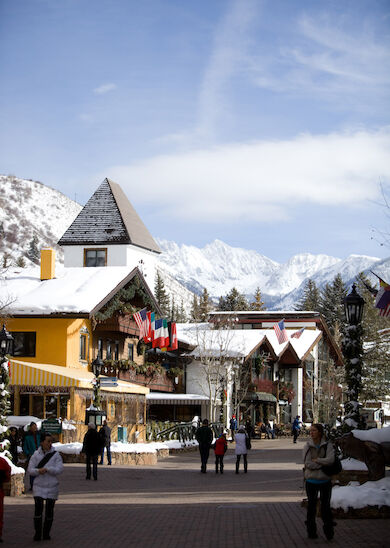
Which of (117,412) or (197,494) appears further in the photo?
(117,412)

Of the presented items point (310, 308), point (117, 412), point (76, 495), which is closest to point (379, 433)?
point (76, 495)

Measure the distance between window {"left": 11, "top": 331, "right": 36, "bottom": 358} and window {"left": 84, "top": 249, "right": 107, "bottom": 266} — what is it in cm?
2443

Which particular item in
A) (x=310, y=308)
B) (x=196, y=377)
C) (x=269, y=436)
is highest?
(x=310, y=308)

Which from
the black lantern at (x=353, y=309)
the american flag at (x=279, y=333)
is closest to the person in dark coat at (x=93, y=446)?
the black lantern at (x=353, y=309)

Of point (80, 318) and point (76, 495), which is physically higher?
point (80, 318)

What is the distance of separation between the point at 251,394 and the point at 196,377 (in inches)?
177

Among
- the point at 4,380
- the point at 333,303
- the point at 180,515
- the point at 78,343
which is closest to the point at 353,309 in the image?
the point at 180,515

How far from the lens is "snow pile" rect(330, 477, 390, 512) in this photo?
13.4 meters

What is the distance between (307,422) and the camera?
243 feet

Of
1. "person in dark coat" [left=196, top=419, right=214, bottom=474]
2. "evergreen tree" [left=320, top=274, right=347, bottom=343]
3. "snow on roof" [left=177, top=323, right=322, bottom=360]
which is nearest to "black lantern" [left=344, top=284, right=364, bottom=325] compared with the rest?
"person in dark coat" [left=196, top=419, right=214, bottom=474]

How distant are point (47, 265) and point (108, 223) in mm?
25026

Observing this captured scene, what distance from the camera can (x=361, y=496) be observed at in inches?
532

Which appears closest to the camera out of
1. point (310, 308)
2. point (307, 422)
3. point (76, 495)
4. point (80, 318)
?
point (76, 495)

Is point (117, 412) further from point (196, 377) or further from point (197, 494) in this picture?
point (197, 494)
